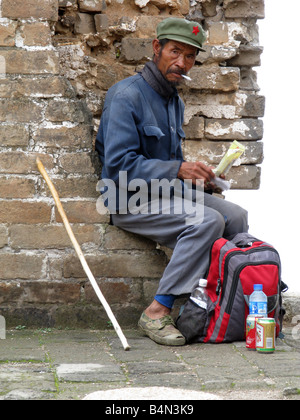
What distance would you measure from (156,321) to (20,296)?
87 centimetres

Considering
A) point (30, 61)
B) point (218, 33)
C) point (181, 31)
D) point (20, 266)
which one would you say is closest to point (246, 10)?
point (218, 33)

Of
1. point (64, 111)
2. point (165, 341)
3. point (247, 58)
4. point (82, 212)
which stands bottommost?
point (165, 341)

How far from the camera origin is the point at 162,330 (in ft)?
12.5

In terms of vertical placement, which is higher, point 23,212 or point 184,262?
point 23,212

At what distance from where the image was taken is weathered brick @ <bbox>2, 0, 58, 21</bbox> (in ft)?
13.5

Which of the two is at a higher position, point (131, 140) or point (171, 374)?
point (131, 140)

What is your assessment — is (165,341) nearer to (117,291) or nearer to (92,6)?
(117,291)

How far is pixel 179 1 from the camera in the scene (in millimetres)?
4758

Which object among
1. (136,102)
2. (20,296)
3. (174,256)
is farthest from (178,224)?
(20,296)

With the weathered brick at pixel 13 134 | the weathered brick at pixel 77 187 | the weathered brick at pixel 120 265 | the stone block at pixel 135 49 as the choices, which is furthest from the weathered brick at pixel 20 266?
the stone block at pixel 135 49

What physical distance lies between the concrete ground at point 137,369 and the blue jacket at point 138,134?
100 cm

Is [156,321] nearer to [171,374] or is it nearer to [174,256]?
[174,256]

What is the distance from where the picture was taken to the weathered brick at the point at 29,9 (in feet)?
13.5

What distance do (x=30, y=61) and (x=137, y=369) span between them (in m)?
2.04
